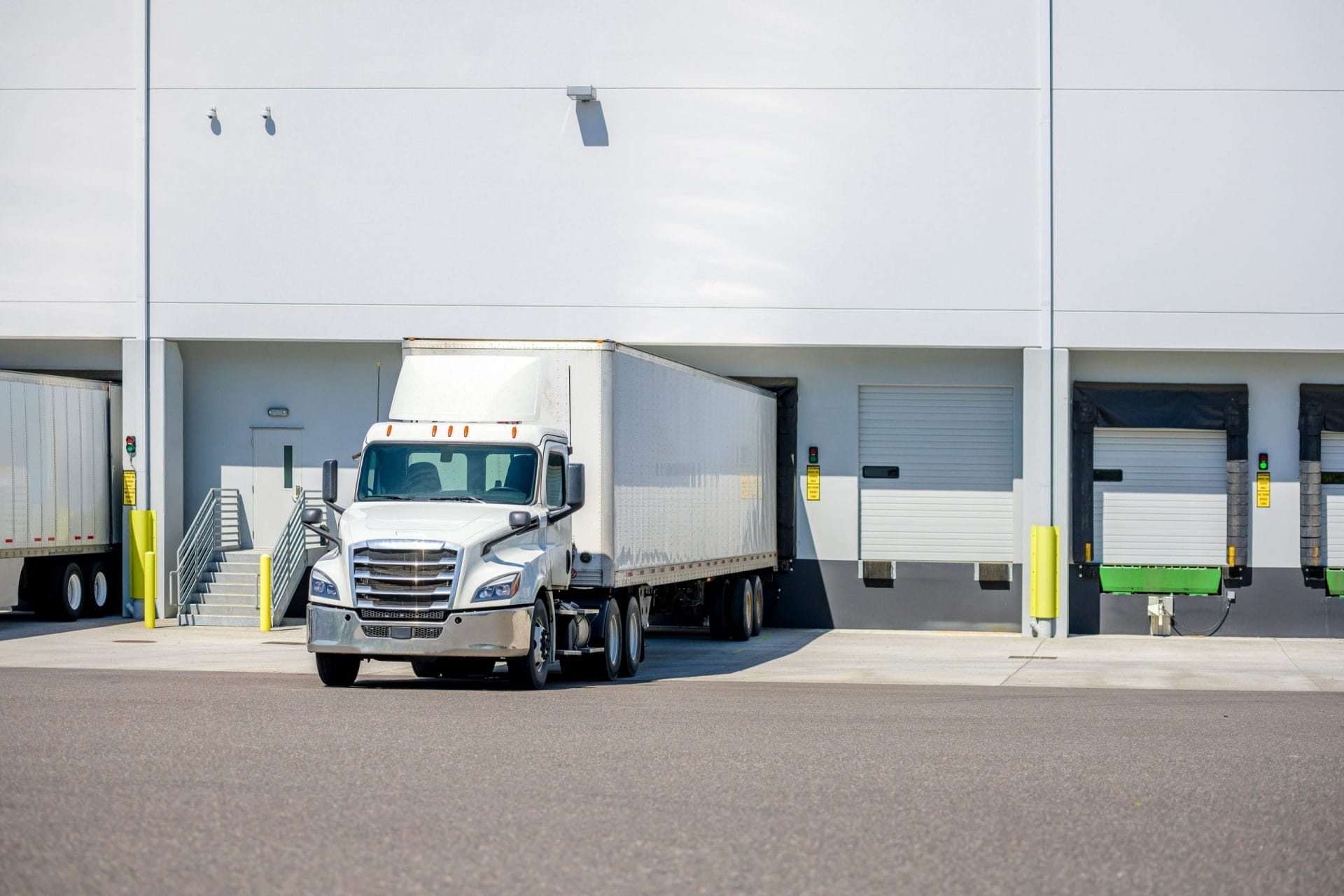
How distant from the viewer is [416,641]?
52.3 feet

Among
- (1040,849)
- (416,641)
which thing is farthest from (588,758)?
(416,641)

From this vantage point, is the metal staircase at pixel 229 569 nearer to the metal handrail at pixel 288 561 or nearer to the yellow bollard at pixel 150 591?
the metal handrail at pixel 288 561

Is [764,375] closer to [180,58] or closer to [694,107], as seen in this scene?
[694,107]

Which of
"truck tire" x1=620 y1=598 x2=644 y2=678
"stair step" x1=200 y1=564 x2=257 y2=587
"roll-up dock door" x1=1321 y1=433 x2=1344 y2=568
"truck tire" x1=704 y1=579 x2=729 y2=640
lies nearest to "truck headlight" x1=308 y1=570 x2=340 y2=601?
"truck tire" x1=620 y1=598 x2=644 y2=678

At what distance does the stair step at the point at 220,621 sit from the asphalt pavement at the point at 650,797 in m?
10.4

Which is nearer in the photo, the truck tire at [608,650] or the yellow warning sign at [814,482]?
the truck tire at [608,650]

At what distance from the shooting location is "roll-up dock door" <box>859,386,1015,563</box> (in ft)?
88.9

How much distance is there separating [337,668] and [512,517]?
7.92 feet

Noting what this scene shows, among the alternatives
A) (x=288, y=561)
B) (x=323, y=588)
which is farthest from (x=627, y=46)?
(x=323, y=588)

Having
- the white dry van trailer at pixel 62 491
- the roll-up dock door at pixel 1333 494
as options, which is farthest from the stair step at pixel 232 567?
the roll-up dock door at pixel 1333 494

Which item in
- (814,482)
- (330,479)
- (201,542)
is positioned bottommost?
(201,542)

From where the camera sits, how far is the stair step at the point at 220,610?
2594 cm

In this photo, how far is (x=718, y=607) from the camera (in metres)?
24.4

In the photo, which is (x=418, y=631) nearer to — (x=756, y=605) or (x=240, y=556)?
(x=756, y=605)
